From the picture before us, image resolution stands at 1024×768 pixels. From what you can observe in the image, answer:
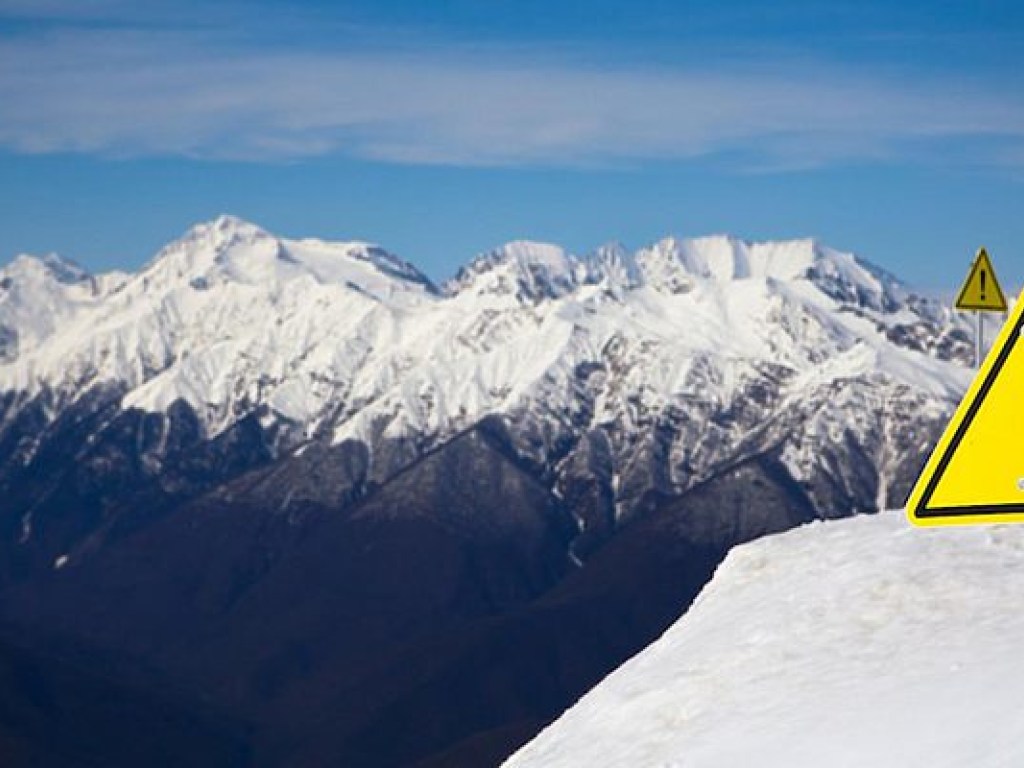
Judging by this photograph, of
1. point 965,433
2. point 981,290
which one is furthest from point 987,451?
point 981,290

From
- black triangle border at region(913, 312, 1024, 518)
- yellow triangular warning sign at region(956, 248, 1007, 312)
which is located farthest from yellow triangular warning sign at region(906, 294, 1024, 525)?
yellow triangular warning sign at region(956, 248, 1007, 312)

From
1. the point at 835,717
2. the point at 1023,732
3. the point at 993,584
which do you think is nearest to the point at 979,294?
the point at 1023,732

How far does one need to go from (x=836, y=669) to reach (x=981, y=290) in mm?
10259

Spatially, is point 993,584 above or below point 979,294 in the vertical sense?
below

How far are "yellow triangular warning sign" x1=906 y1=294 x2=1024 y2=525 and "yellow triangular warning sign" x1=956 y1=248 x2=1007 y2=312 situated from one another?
685cm

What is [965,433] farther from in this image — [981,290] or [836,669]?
[836,669]

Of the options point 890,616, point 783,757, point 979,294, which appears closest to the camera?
point 979,294

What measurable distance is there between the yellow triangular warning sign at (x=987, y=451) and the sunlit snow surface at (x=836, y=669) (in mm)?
7350

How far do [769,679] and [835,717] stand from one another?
451 centimetres

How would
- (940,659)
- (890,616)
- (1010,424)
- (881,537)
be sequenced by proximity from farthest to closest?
1. (881,537)
2. (890,616)
3. (940,659)
4. (1010,424)

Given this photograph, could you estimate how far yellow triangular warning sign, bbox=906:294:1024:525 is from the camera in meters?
19.3

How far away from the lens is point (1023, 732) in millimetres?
26484

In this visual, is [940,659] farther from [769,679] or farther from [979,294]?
[979,294]

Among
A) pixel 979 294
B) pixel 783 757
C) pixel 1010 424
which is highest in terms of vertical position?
pixel 979 294
